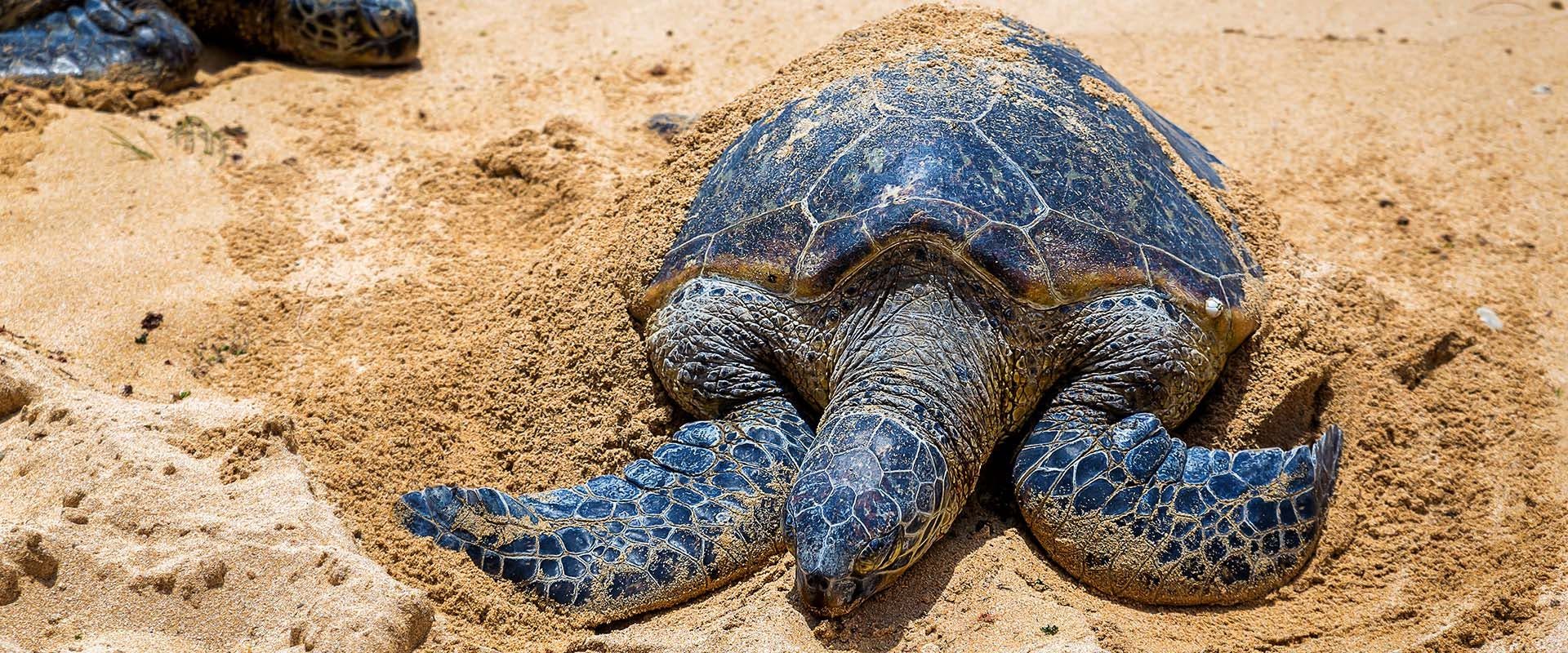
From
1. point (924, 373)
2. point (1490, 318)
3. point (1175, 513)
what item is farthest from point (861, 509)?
point (1490, 318)

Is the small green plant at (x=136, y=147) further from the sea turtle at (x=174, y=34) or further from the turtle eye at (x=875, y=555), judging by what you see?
the turtle eye at (x=875, y=555)

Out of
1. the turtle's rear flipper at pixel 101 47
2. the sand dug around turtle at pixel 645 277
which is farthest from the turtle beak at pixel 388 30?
the turtle's rear flipper at pixel 101 47

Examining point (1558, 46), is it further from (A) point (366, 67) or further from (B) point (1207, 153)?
(A) point (366, 67)

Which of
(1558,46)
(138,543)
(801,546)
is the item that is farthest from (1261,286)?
(1558,46)

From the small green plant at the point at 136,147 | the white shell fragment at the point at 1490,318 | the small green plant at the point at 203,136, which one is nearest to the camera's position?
the white shell fragment at the point at 1490,318

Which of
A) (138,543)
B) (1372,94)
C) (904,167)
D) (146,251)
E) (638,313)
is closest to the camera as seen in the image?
(138,543)

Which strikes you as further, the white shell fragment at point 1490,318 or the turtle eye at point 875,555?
the white shell fragment at point 1490,318

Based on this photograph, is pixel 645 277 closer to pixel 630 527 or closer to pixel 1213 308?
pixel 630 527
